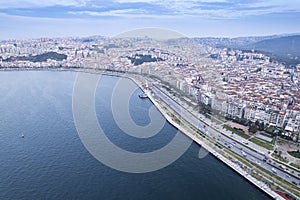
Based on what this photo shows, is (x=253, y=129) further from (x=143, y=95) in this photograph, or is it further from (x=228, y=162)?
(x=143, y=95)

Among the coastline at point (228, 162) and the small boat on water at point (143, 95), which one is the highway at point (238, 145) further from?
the small boat on water at point (143, 95)

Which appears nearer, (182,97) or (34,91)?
(182,97)


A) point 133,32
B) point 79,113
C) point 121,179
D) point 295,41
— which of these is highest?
point 295,41

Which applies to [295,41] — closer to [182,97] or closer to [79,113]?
[182,97]

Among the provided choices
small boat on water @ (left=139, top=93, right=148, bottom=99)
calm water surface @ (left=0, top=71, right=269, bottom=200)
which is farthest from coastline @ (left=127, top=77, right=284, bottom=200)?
small boat on water @ (left=139, top=93, right=148, bottom=99)

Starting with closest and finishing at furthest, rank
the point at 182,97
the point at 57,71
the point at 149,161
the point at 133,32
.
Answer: the point at 133,32 < the point at 149,161 < the point at 182,97 < the point at 57,71

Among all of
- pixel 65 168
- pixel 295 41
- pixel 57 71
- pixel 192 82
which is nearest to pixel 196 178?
pixel 65 168

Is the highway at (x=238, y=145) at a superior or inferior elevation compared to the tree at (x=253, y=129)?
inferior

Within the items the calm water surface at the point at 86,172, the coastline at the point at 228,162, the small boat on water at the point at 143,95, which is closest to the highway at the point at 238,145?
the coastline at the point at 228,162
